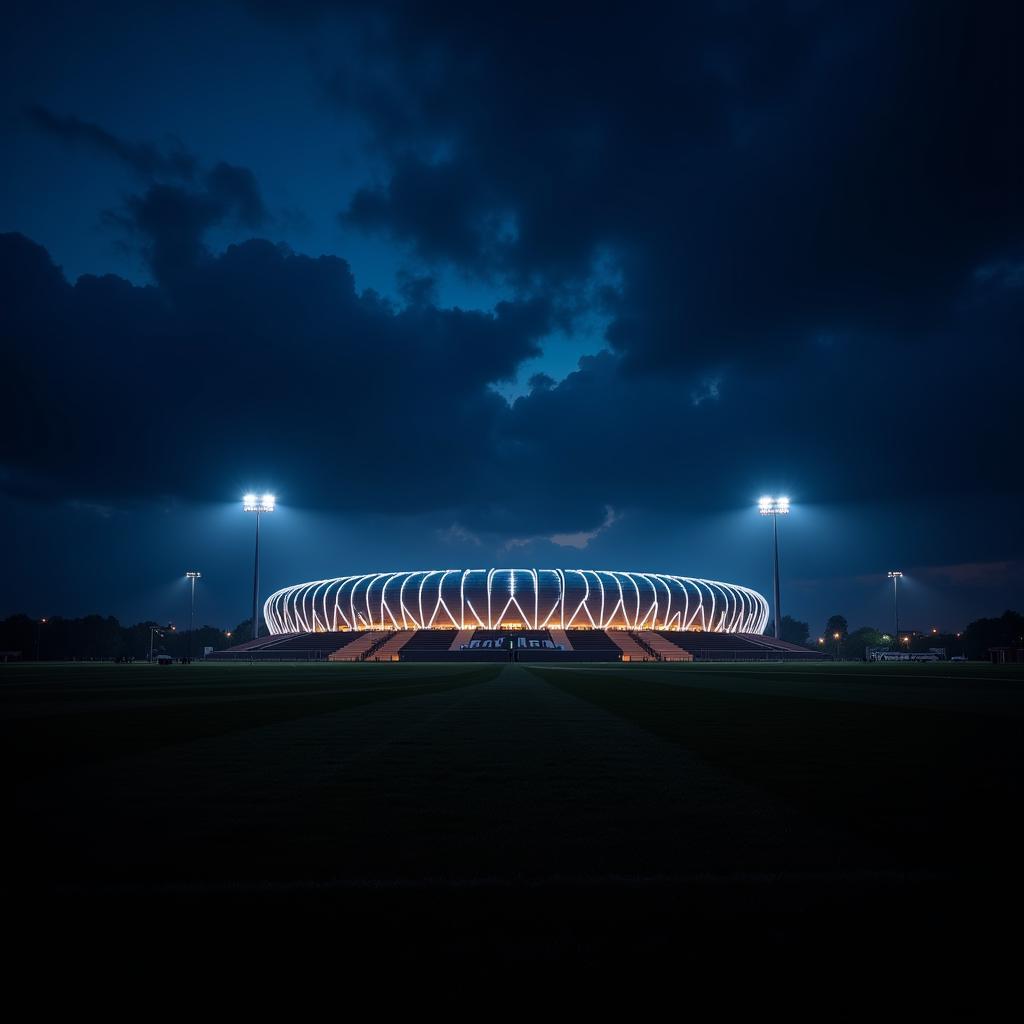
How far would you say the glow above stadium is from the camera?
8575cm

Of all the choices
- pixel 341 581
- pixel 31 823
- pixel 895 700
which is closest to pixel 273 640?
pixel 341 581

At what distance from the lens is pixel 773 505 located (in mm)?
79562

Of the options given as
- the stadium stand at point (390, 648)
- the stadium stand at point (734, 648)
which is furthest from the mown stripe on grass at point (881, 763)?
the stadium stand at point (734, 648)

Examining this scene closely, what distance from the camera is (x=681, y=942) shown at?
2.93 m

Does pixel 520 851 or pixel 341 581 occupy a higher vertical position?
pixel 341 581

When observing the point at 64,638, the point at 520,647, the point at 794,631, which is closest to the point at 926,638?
the point at 794,631

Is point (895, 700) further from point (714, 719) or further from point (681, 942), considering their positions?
point (681, 942)

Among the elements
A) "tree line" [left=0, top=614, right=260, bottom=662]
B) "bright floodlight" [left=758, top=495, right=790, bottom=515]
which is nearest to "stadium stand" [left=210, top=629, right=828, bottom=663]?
"bright floodlight" [left=758, top=495, right=790, bottom=515]

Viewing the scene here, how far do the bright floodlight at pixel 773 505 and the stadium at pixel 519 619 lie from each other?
14100 mm

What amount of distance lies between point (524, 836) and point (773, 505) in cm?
8016

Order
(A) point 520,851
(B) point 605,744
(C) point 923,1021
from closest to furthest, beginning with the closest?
(C) point 923,1021 < (A) point 520,851 < (B) point 605,744

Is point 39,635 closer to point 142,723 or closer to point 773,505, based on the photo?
point 773,505

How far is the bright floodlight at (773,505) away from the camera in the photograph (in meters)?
78.9

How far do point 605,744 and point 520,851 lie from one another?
482 cm
